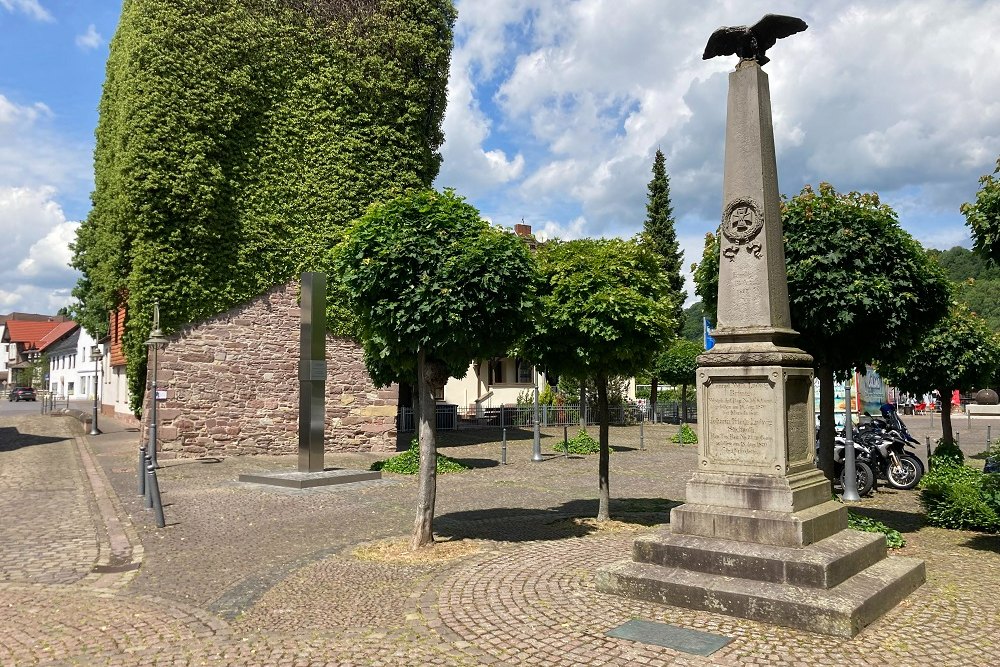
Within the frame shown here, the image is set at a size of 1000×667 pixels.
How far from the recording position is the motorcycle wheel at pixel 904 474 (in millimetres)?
13617

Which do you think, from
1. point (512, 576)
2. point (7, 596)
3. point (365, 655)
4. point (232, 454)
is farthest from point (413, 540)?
point (232, 454)

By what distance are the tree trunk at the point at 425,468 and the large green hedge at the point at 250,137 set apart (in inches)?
489

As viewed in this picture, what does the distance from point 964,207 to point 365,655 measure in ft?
26.2

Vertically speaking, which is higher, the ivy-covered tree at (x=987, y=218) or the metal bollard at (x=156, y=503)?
the ivy-covered tree at (x=987, y=218)

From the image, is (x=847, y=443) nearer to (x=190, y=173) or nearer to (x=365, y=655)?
(x=365, y=655)

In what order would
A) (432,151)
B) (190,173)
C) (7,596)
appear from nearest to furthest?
(7,596)
(190,173)
(432,151)

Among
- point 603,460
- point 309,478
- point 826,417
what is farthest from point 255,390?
point 826,417

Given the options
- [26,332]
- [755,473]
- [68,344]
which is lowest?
[755,473]

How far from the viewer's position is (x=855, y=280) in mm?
8477

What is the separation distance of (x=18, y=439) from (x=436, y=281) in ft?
75.8

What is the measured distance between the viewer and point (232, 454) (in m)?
19.8

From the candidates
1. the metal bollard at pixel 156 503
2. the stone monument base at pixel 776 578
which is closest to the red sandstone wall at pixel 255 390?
the metal bollard at pixel 156 503

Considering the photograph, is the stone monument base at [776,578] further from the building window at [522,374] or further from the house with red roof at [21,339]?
the house with red roof at [21,339]

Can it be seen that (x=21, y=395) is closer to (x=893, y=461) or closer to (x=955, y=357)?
(x=893, y=461)
